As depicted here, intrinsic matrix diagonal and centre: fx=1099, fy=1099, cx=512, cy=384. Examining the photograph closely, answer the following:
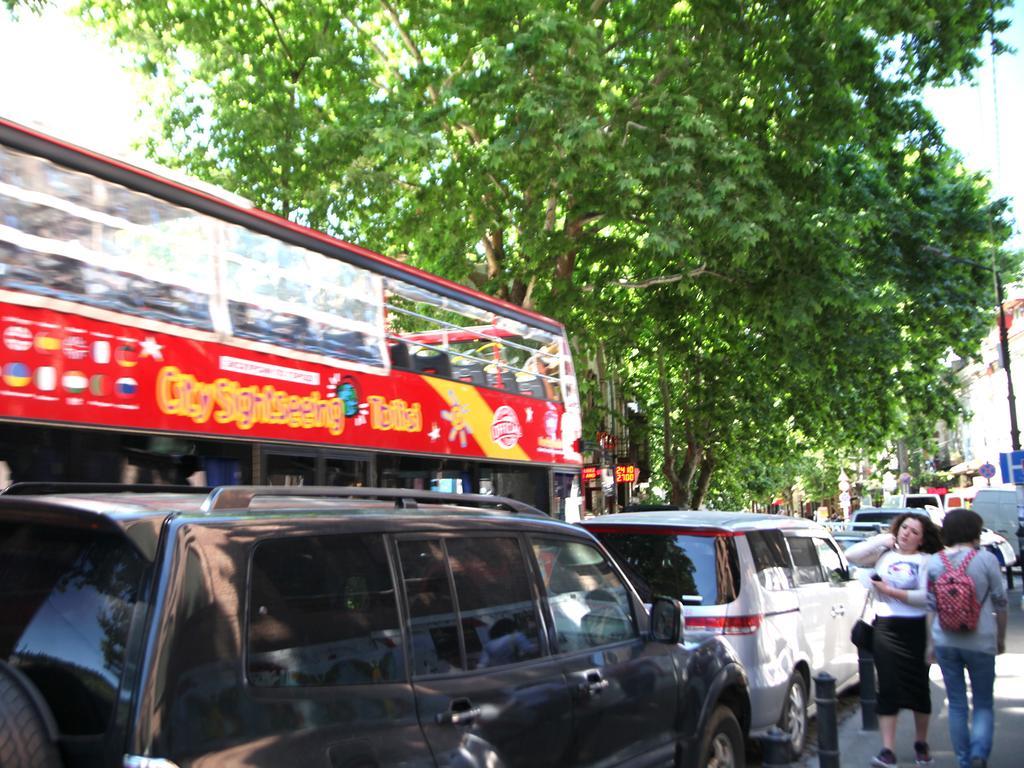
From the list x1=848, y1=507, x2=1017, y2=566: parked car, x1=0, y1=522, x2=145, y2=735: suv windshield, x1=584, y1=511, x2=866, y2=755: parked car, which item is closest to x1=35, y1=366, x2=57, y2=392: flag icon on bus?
x1=584, y1=511, x2=866, y2=755: parked car

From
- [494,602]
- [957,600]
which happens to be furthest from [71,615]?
[957,600]

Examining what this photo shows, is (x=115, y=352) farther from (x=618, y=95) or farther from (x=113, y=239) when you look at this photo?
(x=618, y=95)

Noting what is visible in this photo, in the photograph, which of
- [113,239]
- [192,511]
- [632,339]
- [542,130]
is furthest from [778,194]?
[192,511]

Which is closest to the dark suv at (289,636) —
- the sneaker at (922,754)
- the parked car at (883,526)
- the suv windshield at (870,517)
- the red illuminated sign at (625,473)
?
the sneaker at (922,754)

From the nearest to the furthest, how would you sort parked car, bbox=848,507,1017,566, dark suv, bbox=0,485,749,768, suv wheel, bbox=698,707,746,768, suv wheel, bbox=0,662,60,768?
suv wheel, bbox=0,662,60,768, dark suv, bbox=0,485,749,768, suv wheel, bbox=698,707,746,768, parked car, bbox=848,507,1017,566

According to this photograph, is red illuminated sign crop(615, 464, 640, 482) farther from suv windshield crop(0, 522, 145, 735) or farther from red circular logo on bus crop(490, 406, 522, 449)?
suv windshield crop(0, 522, 145, 735)

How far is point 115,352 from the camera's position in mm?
7238

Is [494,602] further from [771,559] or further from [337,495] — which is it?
[771,559]

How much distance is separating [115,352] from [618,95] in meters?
10.0

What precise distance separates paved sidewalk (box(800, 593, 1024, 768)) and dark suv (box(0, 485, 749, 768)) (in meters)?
4.15

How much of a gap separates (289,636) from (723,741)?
3.10 m

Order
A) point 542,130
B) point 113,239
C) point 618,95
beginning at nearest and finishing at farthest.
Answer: point 113,239
point 542,130
point 618,95

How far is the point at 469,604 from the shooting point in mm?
3746

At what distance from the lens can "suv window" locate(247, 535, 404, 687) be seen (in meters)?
2.95
